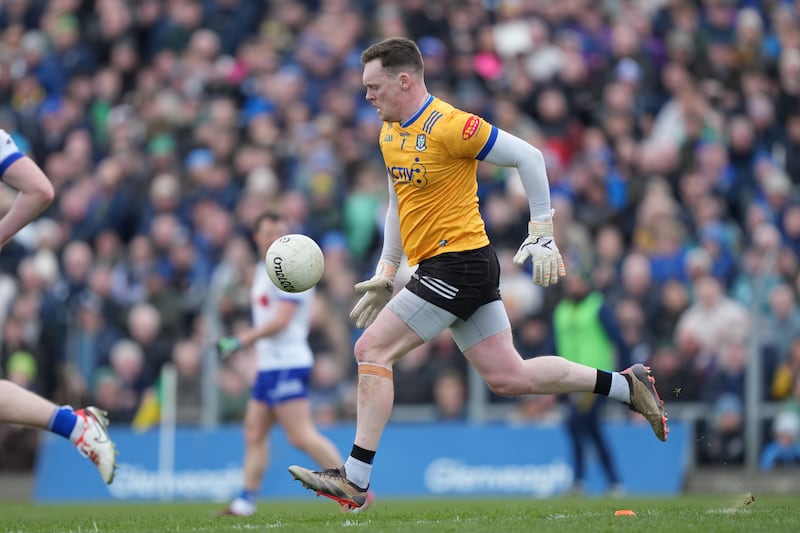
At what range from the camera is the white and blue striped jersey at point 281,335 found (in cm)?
1212

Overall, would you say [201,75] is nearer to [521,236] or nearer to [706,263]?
[521,236]

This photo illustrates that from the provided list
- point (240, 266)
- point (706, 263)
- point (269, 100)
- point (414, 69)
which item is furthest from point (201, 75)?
point (414, 69)

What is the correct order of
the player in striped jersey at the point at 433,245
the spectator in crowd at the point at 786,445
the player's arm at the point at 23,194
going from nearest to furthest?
the player in striped jersey at the point at 433,245
the player's arm at the point at 23,194
the spectator in crowd at the point at 786,445

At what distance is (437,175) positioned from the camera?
846cm

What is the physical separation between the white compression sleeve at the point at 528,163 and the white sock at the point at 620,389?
4.20 feet

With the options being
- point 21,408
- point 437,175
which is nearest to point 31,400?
point 21,408

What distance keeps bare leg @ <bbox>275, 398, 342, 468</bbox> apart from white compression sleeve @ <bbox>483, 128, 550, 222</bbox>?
403 centimetres

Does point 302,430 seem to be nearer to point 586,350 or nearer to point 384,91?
point 384,91

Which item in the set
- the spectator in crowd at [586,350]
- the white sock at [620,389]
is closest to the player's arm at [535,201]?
the white sock at [620,389]

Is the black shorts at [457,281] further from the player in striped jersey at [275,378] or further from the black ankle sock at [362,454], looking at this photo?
the player in striped jersey at [275,378]

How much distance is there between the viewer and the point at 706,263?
16.7 metres

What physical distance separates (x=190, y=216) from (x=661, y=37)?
7.83 m

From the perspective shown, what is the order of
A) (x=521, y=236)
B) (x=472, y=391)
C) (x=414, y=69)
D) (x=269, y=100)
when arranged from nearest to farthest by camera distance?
(x=414, y=69)
(x=472, y=391)
(x=521, y=236)
(x=269, y=100)

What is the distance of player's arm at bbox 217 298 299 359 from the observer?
11859 millimetres
